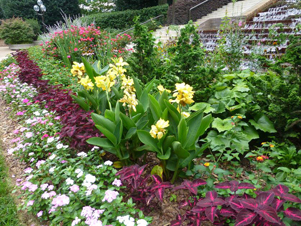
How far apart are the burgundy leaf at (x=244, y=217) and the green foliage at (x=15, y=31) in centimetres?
1530

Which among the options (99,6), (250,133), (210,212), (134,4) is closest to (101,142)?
(210,212)

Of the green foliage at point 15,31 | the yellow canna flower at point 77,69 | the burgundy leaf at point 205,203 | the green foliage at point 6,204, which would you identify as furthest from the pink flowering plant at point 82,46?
the green foliage at point 15,31

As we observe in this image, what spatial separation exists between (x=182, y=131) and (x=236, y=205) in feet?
2.06

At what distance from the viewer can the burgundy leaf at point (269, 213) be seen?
109 centimetres

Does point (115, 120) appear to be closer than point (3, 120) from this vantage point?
Yes

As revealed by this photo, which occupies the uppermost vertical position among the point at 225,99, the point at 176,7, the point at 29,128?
the point at 176,7

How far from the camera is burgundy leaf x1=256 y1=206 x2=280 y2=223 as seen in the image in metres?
1.09

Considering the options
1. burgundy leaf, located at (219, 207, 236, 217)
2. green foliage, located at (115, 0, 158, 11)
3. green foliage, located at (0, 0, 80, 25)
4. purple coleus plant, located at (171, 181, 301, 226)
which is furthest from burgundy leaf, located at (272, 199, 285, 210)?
green foliage, located at (0, 0, 80, 25)

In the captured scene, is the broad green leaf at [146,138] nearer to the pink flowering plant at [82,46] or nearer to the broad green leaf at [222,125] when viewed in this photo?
the broad green leaf at [222,125]

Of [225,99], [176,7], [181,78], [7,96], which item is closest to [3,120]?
[7,96]

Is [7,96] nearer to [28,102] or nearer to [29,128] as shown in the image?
[28,102]

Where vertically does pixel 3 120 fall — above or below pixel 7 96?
below

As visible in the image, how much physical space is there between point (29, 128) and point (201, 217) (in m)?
2.29

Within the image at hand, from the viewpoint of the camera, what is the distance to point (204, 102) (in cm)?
264
